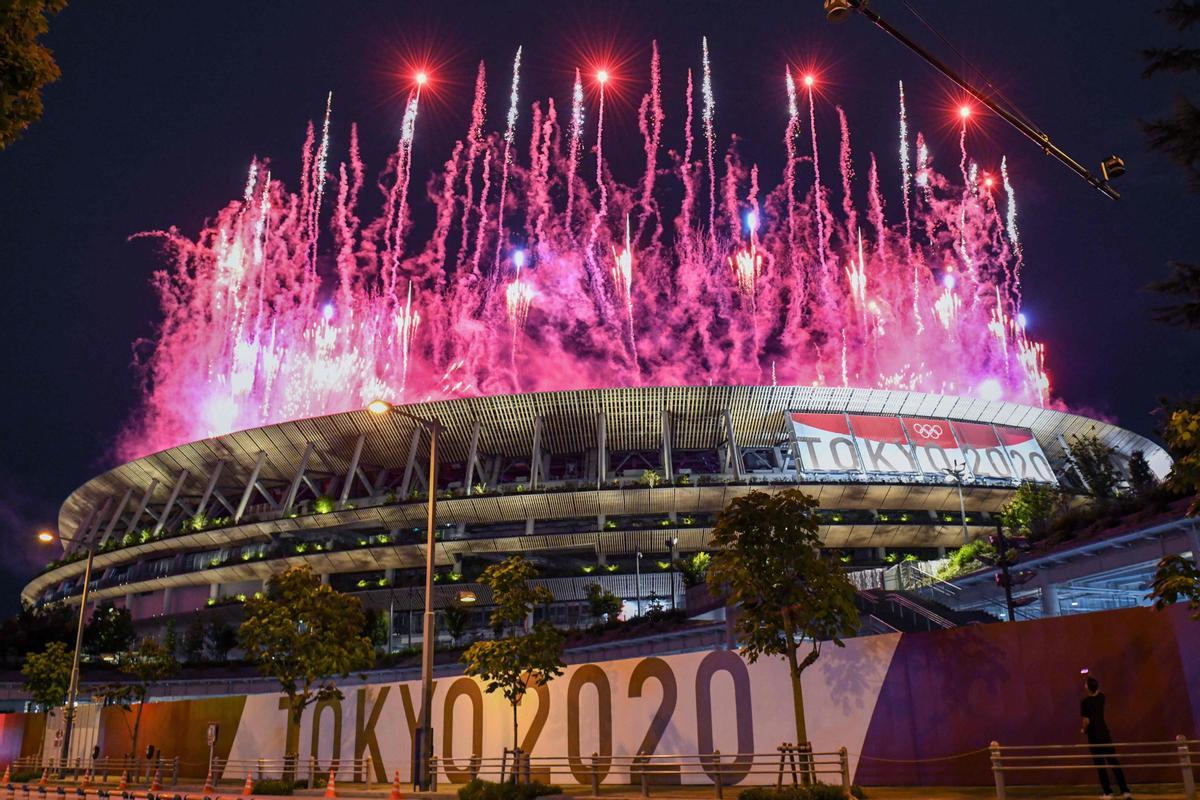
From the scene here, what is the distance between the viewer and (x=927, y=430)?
2862 inches

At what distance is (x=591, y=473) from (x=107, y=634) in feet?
126

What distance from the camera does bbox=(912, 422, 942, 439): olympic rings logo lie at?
72.2m

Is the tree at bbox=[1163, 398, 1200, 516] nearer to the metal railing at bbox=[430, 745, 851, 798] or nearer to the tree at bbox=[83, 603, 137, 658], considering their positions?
the metal railing at bbox=[430, 745, 851, 798]

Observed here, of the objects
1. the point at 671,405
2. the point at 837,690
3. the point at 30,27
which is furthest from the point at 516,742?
the point at 671,405

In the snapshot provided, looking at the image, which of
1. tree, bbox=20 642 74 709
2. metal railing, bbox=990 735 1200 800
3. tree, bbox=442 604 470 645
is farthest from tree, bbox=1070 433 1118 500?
tree, bbox=20 642 74 709

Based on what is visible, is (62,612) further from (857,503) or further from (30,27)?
(30,27)

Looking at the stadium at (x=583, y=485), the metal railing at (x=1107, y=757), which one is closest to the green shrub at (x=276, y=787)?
the metal railing at (x=1107, y=757)

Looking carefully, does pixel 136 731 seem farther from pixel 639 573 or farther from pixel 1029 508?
pixel 1029 508

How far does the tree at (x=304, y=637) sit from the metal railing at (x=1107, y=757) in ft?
61.5

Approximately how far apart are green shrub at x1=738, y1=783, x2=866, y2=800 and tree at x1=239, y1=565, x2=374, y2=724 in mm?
14967

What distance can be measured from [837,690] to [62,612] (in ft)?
240

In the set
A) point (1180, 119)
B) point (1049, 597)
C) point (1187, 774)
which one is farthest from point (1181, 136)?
point (1049, 597)

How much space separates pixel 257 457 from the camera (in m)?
77.9

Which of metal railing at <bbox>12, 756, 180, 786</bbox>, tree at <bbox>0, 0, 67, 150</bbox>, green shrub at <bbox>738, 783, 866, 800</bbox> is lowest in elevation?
metal railing at <bbox>12, 756, 180, 786</bbox>
